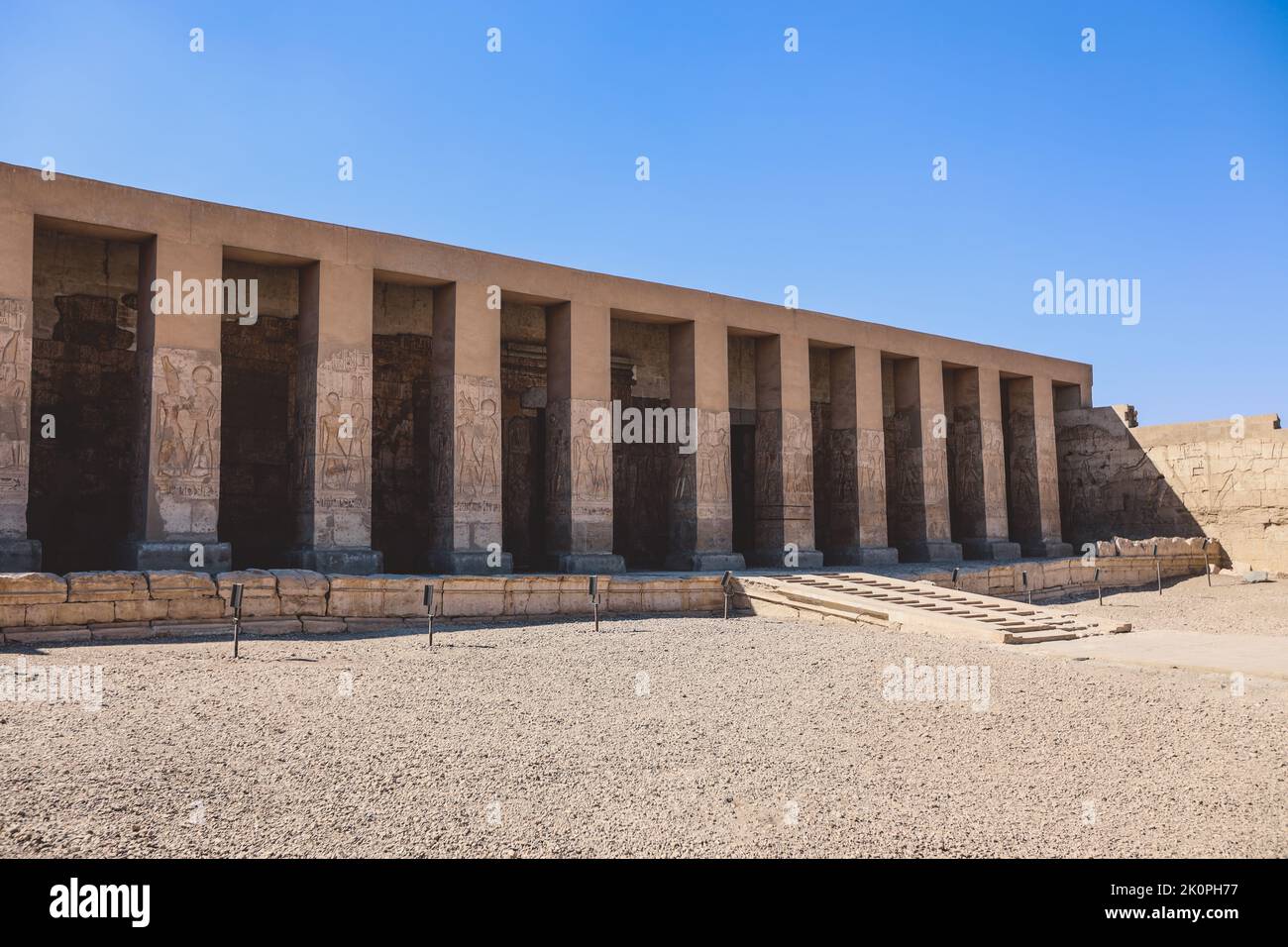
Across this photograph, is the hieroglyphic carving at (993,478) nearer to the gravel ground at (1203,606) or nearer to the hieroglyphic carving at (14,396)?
the gravel ground at (1203,606)

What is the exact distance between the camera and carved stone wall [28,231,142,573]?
39.0 ft

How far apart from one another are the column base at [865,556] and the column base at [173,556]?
1084 cm

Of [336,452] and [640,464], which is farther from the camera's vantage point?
[640,464]

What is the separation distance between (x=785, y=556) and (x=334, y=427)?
790 centimetres

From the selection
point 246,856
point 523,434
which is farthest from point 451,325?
point 246,856

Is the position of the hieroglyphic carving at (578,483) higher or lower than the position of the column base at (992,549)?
higher

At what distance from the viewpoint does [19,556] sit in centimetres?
1004

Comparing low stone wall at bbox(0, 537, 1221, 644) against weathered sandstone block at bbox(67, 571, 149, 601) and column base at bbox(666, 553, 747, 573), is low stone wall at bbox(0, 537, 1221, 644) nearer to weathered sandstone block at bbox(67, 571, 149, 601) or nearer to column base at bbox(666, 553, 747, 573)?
weathered sandstone block at bbox(67, 571, 149, 601)

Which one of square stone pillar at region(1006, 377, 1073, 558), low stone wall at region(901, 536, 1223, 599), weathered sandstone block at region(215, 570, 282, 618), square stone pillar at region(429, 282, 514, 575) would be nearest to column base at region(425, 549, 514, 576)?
square stone pillar at region(429, 282, 514, 575)

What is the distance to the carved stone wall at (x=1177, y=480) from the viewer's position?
1816 centimetres

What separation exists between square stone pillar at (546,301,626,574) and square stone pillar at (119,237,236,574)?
4.86m

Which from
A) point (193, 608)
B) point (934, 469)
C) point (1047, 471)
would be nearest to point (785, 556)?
point (934, 469)

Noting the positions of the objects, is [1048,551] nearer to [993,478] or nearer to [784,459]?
[993,478]

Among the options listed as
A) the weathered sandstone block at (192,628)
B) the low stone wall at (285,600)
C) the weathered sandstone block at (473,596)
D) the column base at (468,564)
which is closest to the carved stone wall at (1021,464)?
the low stone wall at (285,600)
